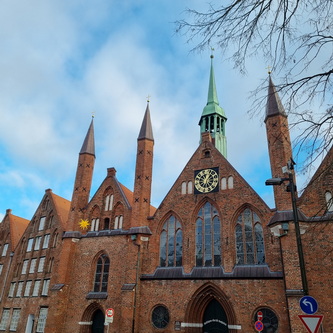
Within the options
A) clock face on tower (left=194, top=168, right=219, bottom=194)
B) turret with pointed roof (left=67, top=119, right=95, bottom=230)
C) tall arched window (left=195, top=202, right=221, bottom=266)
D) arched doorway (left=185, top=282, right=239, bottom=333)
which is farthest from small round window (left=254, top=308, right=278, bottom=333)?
turret with pointed roof (left=67, top=119, right=95, bottom=230)

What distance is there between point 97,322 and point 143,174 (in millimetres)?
10882

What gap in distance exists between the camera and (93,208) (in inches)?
1006

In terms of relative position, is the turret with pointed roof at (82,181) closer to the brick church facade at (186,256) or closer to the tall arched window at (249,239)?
the brick church facade at (186,256)

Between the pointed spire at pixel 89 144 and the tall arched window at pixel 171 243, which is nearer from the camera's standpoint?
the tall arched window at pixel 171 243

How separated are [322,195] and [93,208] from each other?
16.7 m

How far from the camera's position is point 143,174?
79.4ft

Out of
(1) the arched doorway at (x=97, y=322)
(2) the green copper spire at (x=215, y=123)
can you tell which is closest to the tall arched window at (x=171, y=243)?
(1) the arched doorway at (x=97, y=322)

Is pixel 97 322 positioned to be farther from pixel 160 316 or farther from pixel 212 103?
pixel 212 103

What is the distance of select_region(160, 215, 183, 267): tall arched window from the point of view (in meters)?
21.2

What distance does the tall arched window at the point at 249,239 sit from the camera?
1884cm

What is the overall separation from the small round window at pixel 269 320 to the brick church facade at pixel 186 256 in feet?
0.16

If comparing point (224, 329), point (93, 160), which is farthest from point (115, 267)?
point (93, 160)

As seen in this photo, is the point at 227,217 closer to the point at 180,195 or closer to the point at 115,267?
the point at 180,195

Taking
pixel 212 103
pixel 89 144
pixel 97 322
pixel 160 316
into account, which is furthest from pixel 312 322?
pixel 212 103
